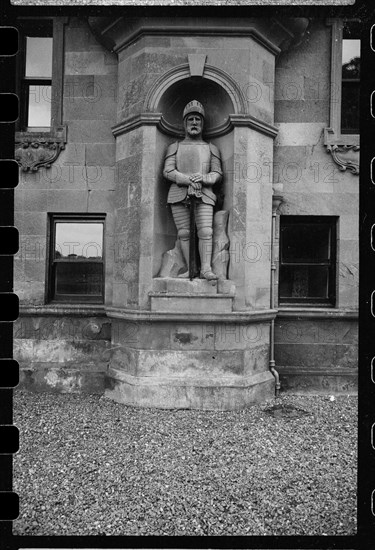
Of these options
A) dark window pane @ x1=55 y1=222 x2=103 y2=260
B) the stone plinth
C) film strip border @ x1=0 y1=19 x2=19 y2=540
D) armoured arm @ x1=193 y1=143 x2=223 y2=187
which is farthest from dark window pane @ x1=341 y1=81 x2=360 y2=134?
film strip border @ x1=0 y1=19 x2=19 y2=540

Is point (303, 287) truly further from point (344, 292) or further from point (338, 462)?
point (338, 462)

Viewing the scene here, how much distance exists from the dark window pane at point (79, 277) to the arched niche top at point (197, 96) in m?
2.56

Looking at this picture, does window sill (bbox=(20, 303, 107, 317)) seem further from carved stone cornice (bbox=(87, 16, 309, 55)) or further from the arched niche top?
carved stone cornice (bbox=(87, 16, 309, 55))

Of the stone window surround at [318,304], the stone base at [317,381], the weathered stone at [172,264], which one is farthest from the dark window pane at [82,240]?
the stone base at [317,381]

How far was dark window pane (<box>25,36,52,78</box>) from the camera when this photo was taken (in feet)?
18.4

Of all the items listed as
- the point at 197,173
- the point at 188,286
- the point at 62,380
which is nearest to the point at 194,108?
the point at 197,173

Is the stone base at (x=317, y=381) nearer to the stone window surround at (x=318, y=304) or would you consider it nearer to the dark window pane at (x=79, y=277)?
the stone window surround at (x=318, y=304)

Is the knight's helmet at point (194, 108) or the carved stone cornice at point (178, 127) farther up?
the knight's helmet at point (194, 108)

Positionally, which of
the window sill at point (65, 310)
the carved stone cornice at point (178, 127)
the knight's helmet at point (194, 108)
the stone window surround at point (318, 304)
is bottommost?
the window sill at point (65, 310)

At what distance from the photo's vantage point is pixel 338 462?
327 centimetres

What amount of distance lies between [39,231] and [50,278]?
792mm

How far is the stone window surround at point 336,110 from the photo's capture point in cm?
→ 541

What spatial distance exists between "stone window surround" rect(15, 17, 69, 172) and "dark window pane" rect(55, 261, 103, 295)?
5.58 feet

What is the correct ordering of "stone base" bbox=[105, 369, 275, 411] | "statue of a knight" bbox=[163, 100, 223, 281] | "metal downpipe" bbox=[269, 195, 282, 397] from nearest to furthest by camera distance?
"stone base" bbox=[105, 369, 275, 411], "statue of a knight" bbox=[163, 100, 223, 281], "metal downpipe" bbox=[269, 195, 282, 397]
